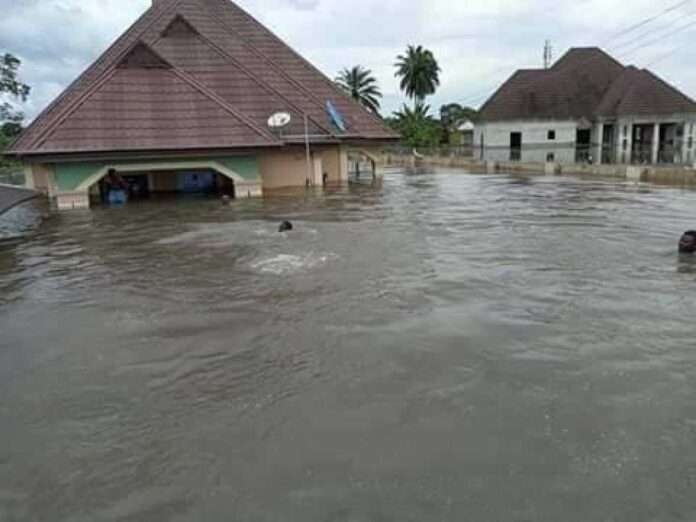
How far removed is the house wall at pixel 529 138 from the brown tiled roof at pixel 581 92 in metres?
0.57

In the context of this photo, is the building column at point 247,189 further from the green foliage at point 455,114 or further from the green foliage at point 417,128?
the green foliage at point 455,114

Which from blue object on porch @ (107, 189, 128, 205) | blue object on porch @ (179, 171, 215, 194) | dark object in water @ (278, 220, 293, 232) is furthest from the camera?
A: blue object on porch @ (179, 171, 215, 194)

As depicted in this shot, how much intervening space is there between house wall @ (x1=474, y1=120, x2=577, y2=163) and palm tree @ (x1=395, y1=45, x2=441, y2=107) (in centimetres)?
2185

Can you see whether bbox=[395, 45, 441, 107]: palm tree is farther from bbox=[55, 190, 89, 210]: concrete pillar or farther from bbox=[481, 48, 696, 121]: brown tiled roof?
bbox=[55, 190, 89, 210]: concrete pillar

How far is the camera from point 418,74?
67.2 metres

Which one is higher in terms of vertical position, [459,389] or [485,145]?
[485,145]

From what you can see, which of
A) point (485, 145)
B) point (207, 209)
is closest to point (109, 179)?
point (207, 209)

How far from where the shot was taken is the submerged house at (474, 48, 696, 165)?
39.4 meters

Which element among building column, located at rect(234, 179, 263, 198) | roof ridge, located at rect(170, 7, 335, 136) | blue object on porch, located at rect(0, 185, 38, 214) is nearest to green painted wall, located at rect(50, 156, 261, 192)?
building column, located at rect(234, 179, 263, 198)

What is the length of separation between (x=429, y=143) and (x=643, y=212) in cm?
4108

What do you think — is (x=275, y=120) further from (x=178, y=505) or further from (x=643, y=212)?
(x=178, y=505)

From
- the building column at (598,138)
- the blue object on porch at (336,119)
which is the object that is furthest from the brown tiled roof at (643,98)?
the blue object on porch at (336,119)

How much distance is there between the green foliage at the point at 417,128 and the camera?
5794 centimetres

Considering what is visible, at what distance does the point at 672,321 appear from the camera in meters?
8.03
